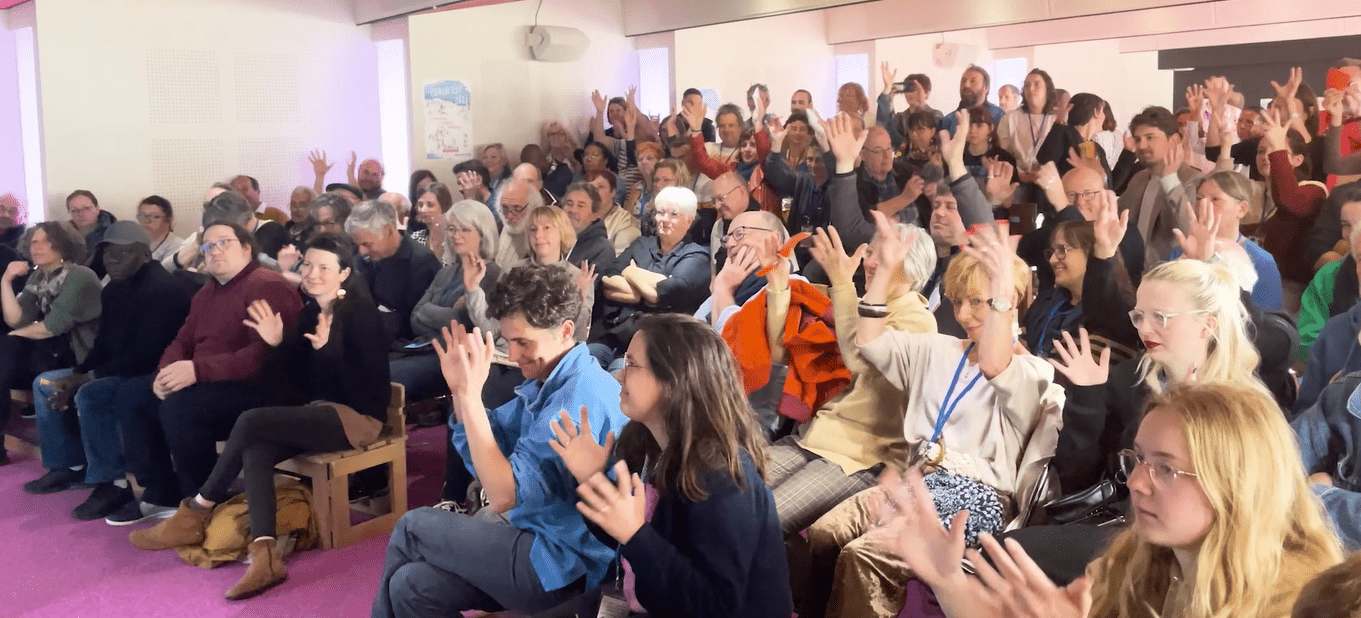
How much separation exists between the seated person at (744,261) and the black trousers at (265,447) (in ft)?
4.59

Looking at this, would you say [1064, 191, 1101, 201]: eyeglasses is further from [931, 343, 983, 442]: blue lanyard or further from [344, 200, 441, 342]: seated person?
[344, 200, 441, 342]: seated person

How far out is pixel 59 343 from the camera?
5359 mm

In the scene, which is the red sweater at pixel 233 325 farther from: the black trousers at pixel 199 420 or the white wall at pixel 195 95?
the white wall at pixel 195 95

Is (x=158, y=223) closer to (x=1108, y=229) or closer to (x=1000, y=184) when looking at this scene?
(x=1000, y=184)

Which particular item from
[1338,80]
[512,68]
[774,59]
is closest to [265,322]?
[1338,80]

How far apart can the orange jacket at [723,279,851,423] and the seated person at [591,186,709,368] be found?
1030mm

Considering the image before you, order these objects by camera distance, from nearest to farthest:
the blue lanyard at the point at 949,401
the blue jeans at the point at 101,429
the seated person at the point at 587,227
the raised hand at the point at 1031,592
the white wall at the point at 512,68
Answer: the raised hand at the point at 1031,592 < the blue lanyard at the point at 949,401 < the blue jeans at the point at 101,429 < the seated person at the point at 587,227 < the white wall at the point at 512,68

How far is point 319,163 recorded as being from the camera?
27.6 ft

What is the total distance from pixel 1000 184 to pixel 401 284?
9.27 feet

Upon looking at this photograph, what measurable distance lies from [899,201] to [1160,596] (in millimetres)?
3653

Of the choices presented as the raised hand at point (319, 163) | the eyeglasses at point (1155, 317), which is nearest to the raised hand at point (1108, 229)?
the eyeglasses at point (1155, 317)

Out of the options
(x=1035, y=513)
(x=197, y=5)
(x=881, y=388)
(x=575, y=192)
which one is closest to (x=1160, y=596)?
(x=1035, y=513)

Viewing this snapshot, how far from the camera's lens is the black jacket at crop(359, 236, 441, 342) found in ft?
17.2

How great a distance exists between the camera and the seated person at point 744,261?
357 centimetres
